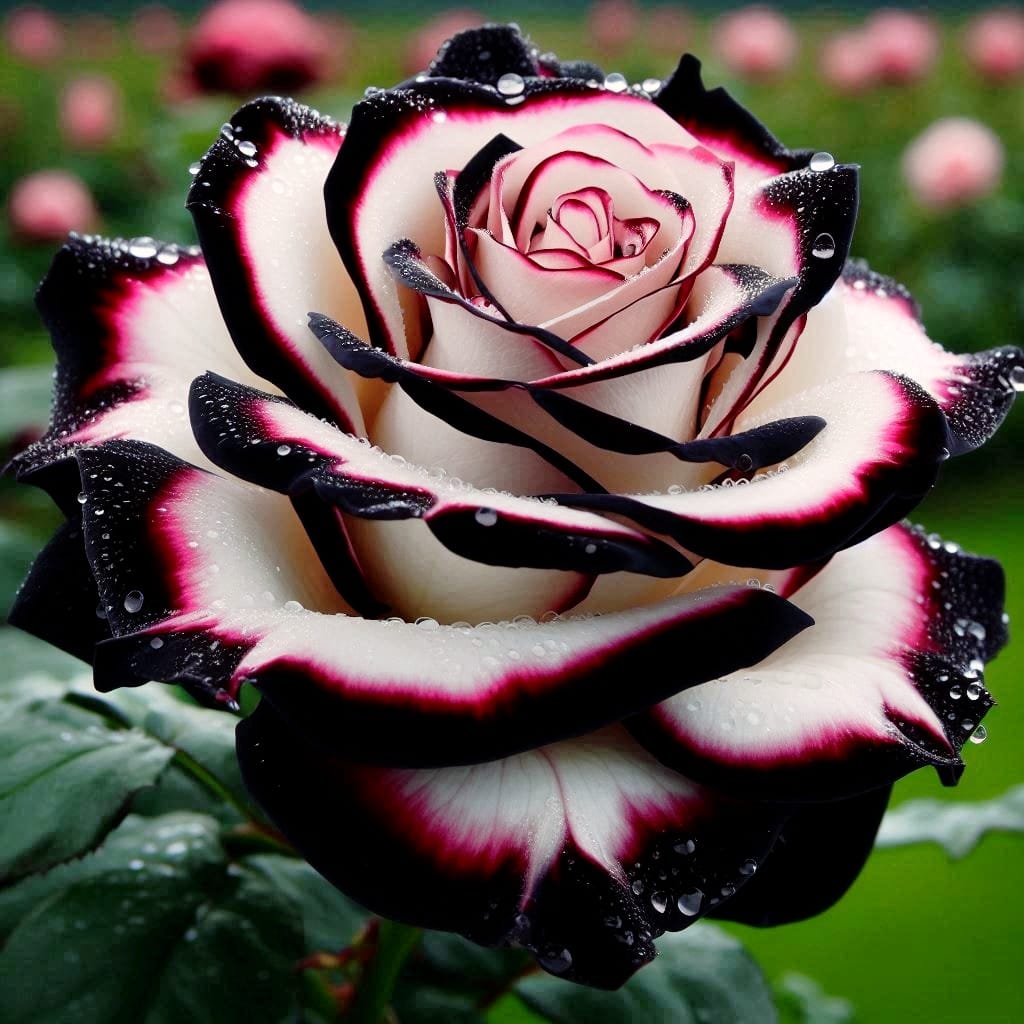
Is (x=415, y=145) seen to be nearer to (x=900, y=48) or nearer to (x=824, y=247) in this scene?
(x=824, y=247)

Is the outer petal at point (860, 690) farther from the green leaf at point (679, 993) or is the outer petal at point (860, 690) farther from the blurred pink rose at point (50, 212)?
the blurred pink rose at point (50, 212)

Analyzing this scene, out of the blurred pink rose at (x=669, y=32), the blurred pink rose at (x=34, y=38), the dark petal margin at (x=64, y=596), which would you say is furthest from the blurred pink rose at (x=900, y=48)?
the dark petal margin at (x=64, y=596)

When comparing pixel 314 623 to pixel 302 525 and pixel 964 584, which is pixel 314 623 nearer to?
pixel 302 525

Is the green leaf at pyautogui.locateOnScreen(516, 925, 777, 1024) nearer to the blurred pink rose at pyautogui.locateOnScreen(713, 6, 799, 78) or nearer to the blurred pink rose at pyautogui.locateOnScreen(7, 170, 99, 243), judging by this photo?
the blurred pink rose at pyautogui.locateOnScreen(7, 170, 99, 243)

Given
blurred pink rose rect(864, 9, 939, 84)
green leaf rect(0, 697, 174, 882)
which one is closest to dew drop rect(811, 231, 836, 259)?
green leaf rect(0, 697, 174, 882)

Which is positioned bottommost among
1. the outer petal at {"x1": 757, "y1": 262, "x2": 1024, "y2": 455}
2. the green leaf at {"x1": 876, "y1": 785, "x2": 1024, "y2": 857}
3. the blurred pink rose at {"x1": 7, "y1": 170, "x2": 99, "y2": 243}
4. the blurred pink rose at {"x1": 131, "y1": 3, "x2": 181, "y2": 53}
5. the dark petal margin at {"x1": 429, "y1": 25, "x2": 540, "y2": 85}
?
the green leaf at {"x1": 876, "y1": 785, "x2": 1024, "y2": 857}

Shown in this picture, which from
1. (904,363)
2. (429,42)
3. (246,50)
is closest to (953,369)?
(904,363)

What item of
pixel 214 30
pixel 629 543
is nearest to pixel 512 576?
pixel 629 543
